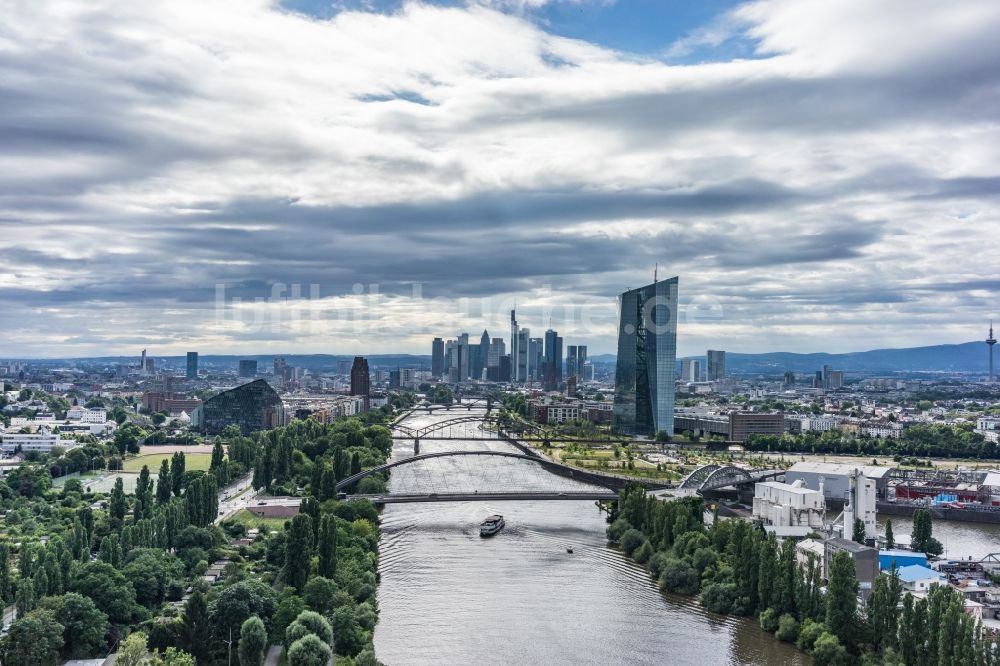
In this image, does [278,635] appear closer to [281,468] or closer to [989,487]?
[281,468]

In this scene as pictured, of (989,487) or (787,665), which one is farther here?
(989,487)

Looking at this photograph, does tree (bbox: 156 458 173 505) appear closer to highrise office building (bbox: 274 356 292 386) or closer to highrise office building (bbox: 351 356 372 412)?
highrise office building (bbox: 351 356 372 412)

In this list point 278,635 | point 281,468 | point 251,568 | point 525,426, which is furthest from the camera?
point 525,426

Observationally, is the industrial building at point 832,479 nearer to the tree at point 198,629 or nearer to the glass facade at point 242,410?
the tree at point 198,629

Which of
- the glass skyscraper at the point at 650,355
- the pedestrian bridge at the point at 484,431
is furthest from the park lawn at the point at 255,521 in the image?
the glass skyscraper at the point at 650,355

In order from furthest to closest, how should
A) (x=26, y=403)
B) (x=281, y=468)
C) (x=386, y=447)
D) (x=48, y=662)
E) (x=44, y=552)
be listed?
1. (x=26, y=403)
2. (x=386, y=447)
3. (x=281, y=468)
4. (x=44, y=552)
5. (x=48, y=662)

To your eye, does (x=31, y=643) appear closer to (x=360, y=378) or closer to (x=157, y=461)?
(x=157, y=461)

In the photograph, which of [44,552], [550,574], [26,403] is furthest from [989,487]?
[26,403]

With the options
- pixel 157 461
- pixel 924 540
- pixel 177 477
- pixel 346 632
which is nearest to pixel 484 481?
pixel 177 477
